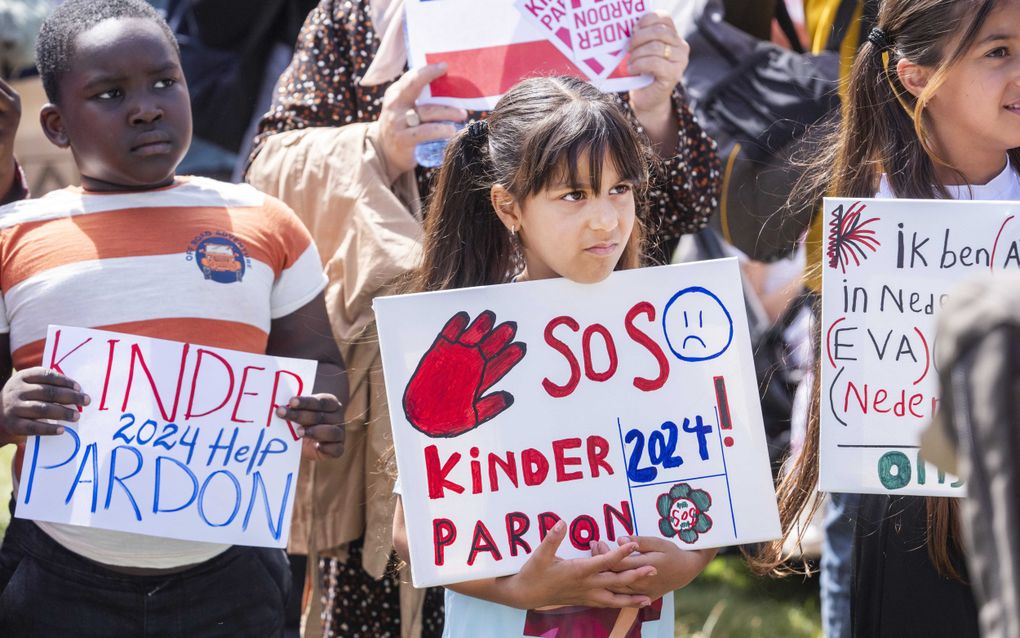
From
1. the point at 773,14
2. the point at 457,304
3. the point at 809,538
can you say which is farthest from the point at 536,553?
the point at 809,538

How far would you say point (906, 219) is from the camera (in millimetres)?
2170

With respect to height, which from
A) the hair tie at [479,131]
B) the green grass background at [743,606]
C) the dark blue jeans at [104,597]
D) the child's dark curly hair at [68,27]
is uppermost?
the child's dark curly hair at [68,27]

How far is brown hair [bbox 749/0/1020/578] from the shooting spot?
2232mm

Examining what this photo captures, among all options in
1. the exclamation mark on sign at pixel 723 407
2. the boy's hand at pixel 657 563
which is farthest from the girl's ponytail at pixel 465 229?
the boy's hand at pixel 657 563

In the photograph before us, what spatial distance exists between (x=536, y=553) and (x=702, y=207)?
115 cm

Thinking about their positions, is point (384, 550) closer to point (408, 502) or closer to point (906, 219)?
point (408, 502)

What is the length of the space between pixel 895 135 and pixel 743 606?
223 centimetres

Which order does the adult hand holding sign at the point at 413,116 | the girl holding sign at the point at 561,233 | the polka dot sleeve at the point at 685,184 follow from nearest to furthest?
the girl holding sign at the point at 561,233
the adult hand holding sign at the point at 413,116
the polka dot sleeve at the point at 685,184

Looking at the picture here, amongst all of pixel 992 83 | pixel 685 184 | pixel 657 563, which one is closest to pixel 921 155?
pixel 992 83

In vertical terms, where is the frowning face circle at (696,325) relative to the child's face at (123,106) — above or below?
below

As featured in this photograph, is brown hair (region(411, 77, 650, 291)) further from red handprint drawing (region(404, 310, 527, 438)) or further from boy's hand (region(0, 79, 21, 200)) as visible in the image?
boy's hand (region(0, 79, 21, 200))

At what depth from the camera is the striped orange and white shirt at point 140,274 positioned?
2254 mm

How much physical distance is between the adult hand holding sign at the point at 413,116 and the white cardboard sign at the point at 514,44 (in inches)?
1.1

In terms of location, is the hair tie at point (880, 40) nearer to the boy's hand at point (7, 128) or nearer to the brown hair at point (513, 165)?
the brown hair at point (513, 165)
